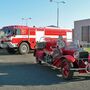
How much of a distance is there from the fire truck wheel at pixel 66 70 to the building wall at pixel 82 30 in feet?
173

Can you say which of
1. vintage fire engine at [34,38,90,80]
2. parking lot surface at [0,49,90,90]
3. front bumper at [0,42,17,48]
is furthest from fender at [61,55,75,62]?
front bumper at [0,42,17,48]

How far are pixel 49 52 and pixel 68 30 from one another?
1312 centimetres

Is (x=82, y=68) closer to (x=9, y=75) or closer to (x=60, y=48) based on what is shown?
(x=60, y=48)

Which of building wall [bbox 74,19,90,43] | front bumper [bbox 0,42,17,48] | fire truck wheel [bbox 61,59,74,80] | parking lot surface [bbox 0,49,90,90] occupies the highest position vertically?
building wall [bbox 74,19,90,43]

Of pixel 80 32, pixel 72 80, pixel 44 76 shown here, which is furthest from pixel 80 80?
pixel 80 32

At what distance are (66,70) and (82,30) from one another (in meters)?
58.9

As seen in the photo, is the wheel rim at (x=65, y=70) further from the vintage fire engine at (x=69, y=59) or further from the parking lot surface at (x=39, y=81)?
the parking lot surface at (x=39, y=81)

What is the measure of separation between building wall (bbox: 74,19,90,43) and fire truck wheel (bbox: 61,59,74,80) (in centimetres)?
5271

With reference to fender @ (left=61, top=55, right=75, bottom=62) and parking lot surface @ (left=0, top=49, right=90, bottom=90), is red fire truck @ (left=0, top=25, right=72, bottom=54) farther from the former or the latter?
fender @ (left=61, top=55, right=75, bottom=62)

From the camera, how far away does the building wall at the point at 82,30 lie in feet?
217

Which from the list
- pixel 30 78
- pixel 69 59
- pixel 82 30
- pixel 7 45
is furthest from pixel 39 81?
pixel 82 30

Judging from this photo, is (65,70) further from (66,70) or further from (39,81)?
(39,81)

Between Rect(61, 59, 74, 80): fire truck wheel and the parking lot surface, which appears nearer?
the parking lot surface

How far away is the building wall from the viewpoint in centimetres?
6619
